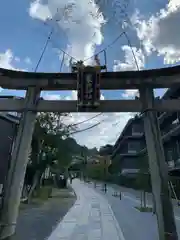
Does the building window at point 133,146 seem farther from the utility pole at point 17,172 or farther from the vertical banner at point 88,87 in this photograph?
the utility pole at point 17,172

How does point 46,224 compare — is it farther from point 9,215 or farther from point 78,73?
point 78,73

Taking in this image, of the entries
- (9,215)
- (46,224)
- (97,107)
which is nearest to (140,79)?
(97,107)

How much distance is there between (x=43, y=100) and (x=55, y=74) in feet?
3.06

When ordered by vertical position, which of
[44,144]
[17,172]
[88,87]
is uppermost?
[44,144]

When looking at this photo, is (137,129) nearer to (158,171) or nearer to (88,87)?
(88,87)

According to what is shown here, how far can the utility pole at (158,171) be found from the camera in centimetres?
662

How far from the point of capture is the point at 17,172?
7359 millimetres

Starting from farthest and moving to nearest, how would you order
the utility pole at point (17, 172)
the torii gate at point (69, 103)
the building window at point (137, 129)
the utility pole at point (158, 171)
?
the building window at point (137, 129), the torii gate at point (69, 103), the utility pole at point (17, 172), the utility pole at point (158, 171)

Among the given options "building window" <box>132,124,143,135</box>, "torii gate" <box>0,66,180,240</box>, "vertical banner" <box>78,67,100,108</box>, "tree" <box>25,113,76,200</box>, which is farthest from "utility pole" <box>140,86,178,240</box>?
"building window" <box>132,124,143,135</box>

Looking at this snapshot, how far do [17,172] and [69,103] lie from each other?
266cm

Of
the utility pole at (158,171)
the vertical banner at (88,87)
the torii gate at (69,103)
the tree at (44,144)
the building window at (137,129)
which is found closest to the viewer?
the utility pole at (158,171)

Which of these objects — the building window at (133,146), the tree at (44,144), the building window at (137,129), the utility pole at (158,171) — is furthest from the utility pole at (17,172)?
the building window at (133,146)

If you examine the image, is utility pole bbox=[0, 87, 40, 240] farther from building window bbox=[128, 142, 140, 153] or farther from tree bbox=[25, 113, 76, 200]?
building window bbox=[128, 142, 140, 153]

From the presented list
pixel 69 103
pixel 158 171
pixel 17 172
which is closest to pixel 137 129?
pixel 69 103
